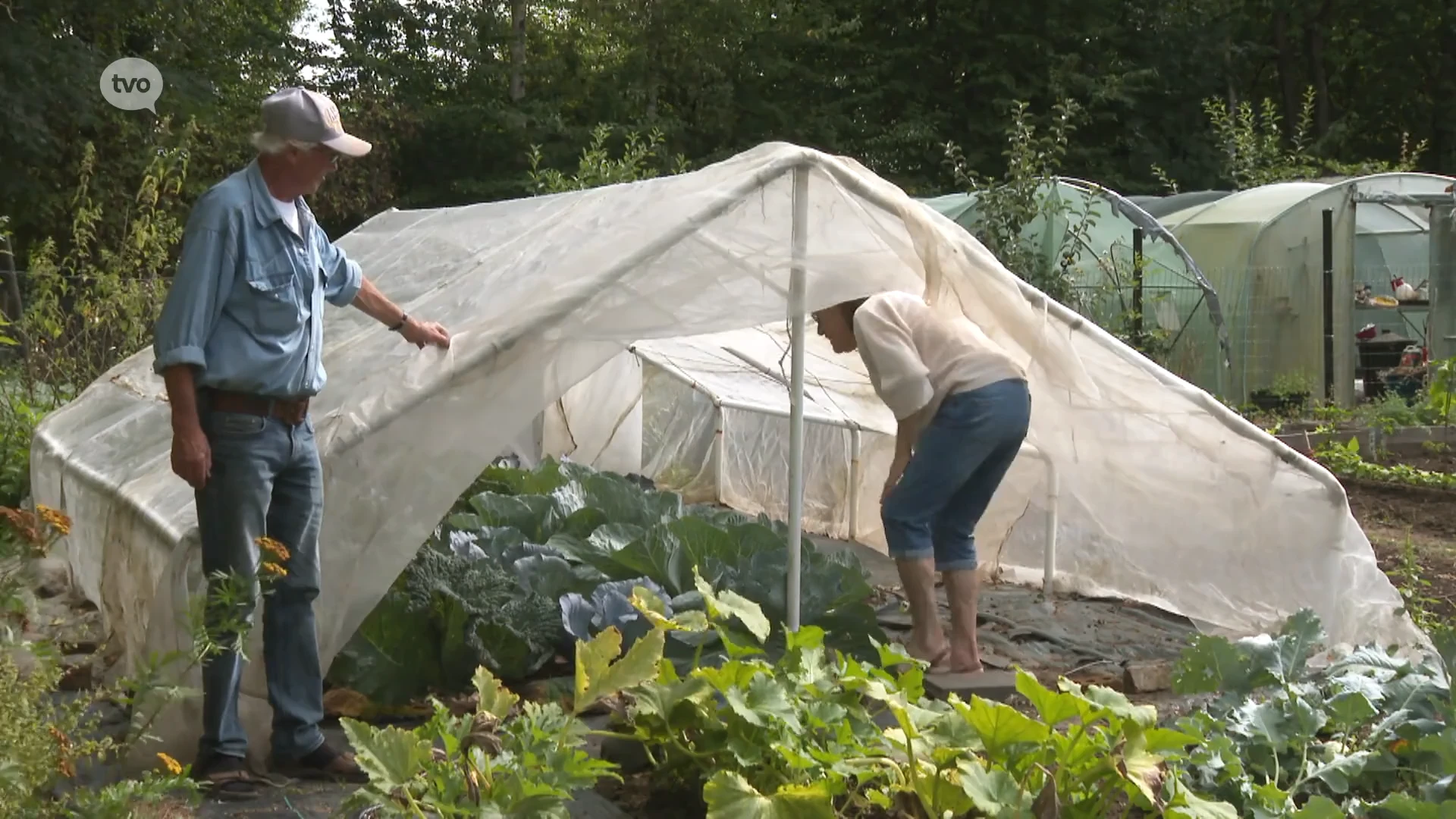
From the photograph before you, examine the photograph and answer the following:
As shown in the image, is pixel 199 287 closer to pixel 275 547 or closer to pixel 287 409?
pixel 287 409

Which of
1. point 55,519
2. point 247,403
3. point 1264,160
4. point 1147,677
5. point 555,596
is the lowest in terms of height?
point 1147,677

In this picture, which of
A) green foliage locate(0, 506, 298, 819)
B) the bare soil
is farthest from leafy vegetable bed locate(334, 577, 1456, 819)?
the bare soil

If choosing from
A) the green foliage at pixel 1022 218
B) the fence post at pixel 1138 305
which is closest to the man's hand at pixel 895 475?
the green foliage at pixel 1022 218

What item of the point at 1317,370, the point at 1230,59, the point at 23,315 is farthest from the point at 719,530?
the point at 1230,59

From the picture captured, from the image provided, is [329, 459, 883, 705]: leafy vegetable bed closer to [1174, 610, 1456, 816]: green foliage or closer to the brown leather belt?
the brown leather belt

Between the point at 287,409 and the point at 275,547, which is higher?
the point at 287,409

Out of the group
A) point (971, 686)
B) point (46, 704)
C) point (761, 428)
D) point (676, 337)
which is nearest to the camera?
point (46, 704)

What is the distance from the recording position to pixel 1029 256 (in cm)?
991

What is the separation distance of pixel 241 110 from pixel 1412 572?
19808 mm

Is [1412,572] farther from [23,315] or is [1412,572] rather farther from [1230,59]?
[1230,59]

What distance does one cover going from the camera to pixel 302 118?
145 inches

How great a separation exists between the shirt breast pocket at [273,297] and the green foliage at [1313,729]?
91.1 inches

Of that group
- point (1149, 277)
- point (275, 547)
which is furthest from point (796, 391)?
point (1149, 277)

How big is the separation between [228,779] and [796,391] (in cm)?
203
